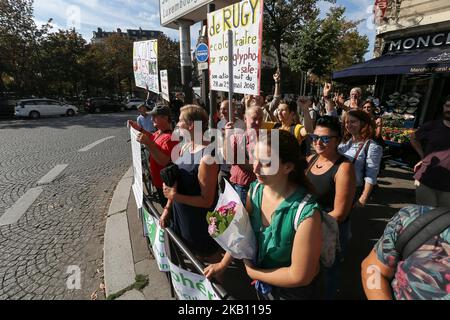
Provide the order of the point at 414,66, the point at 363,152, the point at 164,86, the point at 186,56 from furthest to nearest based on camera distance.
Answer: the point at 186,56 < the point at 414,66 < the point at 164,86 < the point at 363,152

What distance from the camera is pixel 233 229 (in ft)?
4.74

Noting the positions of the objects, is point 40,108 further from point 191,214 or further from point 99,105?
point 191,214

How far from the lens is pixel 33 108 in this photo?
18.9 meters

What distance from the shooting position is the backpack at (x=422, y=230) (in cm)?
118

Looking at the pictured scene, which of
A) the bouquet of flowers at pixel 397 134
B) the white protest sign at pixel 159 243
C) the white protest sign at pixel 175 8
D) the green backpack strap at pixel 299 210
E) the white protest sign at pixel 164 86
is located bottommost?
the white protest sign at pixel 159 243

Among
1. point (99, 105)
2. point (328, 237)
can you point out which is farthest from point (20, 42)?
point (328, 237)

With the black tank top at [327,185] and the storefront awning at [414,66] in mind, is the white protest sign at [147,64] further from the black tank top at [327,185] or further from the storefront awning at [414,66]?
the storefront awning at [414,66]

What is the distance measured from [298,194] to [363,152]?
1.67 metres

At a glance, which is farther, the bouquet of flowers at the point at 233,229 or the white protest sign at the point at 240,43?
the white protest sign at the point at 240,43

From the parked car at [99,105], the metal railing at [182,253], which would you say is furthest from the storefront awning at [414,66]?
the parked car at [99,105]

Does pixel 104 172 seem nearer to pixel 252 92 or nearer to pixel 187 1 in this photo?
pixel 187 1

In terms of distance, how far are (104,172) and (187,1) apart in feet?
14.5

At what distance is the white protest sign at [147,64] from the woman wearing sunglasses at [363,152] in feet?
13.6
